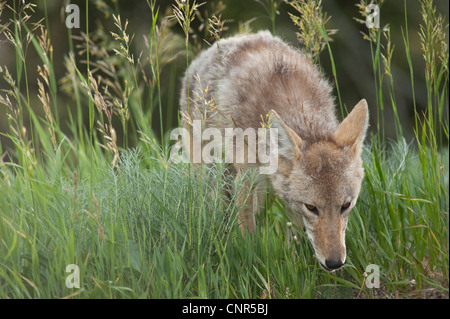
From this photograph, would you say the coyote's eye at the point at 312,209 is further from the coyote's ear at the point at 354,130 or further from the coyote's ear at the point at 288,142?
the coyote's ear at the point at 354,130

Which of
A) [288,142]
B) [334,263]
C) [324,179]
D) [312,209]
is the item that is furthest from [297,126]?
[334,263]

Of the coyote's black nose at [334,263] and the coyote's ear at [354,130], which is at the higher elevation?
the coyote's ear at [354,130]

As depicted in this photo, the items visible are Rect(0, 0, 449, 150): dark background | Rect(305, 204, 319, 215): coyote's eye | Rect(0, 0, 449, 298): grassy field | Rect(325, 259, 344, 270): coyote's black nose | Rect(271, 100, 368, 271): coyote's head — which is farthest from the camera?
Rect(0, 0, 449, 150): dark background

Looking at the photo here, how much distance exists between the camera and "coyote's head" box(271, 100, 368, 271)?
133 inches

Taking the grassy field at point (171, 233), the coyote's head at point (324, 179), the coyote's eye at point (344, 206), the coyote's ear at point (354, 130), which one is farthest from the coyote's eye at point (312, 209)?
the coyote's ear at point (354, 130)

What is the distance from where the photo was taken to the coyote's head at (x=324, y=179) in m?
3.39

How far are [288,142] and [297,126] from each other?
1.16ft

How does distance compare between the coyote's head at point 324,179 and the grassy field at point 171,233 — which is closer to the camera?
the grassy field at point 171,233

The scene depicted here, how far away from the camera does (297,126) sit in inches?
155

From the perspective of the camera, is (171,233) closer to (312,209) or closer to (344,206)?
(312,209)

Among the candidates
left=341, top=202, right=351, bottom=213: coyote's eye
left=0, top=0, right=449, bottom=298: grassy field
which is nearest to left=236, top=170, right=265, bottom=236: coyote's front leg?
left=0, top=0, right=449, bottom=298: grassy field

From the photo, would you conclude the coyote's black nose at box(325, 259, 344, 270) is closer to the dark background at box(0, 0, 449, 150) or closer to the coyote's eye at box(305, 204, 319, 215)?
the coyote's eye at box(305, 204, 319, 215)
